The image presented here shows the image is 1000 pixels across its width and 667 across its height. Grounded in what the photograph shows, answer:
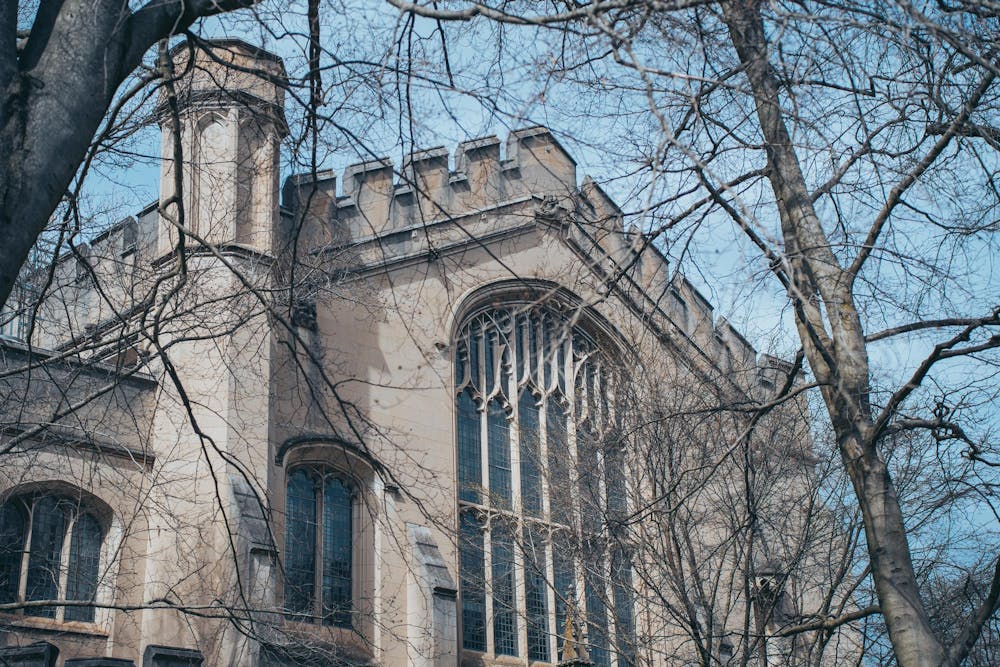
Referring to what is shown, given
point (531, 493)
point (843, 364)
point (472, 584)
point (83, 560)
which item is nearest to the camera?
point (843, 364)

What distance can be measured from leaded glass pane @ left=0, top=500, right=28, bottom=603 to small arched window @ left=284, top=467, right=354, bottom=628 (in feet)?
9.57

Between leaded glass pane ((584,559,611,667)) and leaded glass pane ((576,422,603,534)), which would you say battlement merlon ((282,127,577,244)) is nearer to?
leaded glass pane ((576,422,603,534))

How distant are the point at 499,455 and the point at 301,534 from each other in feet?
11.5

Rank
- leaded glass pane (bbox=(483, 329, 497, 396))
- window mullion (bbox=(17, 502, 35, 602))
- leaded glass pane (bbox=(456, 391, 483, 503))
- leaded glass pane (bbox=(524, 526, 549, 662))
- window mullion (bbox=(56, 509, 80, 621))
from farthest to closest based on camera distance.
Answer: leaded glass pane (bbox=(483, 329, 497, 396)) → leaded glass pane (bbox=(456, 391, 483, 503)) → leaded glass pane (bbox=(524, 526, 549, 662)) → window mullion (bbox=(56, 509, 80, 621)) → window mullion (bbox=(17, 502, 35, 602))

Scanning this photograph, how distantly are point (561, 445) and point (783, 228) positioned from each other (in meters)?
8.92

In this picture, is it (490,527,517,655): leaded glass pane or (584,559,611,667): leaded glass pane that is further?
(490,527,517,655): leaded glass pane

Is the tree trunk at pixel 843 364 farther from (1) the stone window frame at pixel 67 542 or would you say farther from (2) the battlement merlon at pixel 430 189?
(2) the battlement merlon at pixel 430 189

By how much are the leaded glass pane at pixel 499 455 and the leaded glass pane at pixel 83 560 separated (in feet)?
17.7

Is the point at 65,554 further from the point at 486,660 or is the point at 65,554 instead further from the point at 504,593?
the point at 504,593

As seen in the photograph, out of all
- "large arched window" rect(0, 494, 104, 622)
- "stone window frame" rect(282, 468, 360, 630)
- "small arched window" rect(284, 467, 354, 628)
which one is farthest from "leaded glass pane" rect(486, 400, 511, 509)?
"large arched window" rect(0, 494, 104, 622)

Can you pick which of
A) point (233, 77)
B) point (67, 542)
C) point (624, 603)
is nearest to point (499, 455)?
point (624, 603)

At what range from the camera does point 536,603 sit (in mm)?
17031

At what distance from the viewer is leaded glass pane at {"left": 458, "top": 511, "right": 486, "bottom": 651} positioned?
15.8 m

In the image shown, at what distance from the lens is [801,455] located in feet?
47.6
